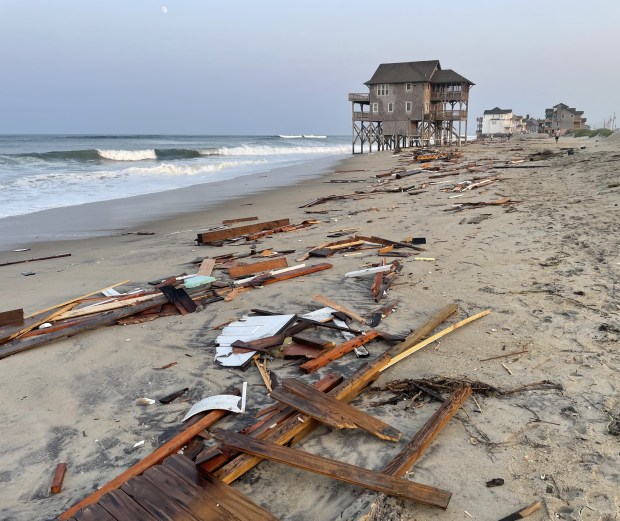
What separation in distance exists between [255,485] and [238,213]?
12.0 metres

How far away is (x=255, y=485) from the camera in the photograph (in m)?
2.70

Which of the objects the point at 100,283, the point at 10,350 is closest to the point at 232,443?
the point at 10,350

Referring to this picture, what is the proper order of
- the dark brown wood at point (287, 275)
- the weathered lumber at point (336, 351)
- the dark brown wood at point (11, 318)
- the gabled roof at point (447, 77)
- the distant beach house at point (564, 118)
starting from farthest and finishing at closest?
1. the distant beach house at point (564, 118)
2. the gabled roof at point (447, 77)
3. the dark brown wood at point (287, 275)
4. the dark brown wood at point (11, 318)
5. the weathered lumber at point (336, 351)

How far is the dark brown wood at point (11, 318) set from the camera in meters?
5.24

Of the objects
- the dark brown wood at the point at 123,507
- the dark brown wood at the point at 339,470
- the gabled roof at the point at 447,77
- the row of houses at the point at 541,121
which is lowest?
the dark brown wood at the point at 123,507

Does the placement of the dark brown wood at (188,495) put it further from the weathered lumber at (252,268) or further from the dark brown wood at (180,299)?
the weathered lumber at (252,268)

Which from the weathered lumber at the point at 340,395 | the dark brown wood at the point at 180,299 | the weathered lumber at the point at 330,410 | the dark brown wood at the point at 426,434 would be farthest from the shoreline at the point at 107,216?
the dark brown wood at the point at 426,434

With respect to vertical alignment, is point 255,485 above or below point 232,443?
below

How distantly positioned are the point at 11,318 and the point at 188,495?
4050 mm

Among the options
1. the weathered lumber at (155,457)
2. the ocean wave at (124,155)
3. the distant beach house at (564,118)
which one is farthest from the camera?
the distant beach house at (564,118)

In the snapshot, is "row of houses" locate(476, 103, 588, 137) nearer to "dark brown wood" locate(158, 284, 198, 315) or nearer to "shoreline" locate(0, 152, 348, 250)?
"shoreline" locate(0, 152, 348, 250)

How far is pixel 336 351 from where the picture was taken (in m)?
4.19

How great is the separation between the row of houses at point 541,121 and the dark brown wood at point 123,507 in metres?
104

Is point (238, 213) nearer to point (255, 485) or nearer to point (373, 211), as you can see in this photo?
point (373, 211)
